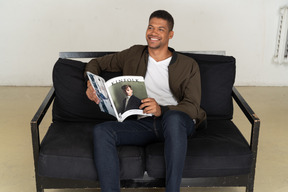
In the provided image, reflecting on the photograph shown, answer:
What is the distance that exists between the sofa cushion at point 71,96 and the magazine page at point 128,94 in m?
0.42

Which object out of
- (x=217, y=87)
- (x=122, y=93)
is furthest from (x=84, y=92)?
(x=217, y=87)

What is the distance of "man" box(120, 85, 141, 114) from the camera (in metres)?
2.18

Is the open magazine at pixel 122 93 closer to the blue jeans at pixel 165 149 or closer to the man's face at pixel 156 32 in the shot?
the blue jeans at pixel 165 149

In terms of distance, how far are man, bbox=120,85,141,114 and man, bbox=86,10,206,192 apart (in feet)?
0.12

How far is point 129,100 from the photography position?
2.19 metres

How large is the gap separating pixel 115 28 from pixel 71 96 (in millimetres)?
2158

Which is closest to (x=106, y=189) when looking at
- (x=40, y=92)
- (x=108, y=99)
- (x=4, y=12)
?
(x=108, y=99)

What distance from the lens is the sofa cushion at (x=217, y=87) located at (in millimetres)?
2586

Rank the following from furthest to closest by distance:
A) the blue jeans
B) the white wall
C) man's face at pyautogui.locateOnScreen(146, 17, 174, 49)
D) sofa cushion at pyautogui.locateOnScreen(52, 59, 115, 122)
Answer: the white wall, sofa cushion at pyautogui.locateOnScreen(52, 59, 115, 122), man's face at pyautogui.locateOnScreen(146, 17, 174, 49), the blue jeans

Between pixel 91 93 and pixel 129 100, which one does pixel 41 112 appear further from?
pixel 129 100

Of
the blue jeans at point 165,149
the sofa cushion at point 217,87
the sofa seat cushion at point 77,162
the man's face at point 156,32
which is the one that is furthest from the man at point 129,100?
the sofa cushion at point 217,87

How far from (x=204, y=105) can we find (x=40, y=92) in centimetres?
247

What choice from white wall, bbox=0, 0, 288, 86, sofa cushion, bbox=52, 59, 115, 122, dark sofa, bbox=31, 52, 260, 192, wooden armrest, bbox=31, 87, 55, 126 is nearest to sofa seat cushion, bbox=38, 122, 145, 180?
dark sofa, bbox=31, 52, 260, 192

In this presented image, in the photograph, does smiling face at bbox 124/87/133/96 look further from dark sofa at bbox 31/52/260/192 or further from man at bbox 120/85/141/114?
dark sofa at bbox 31/52/260/192
